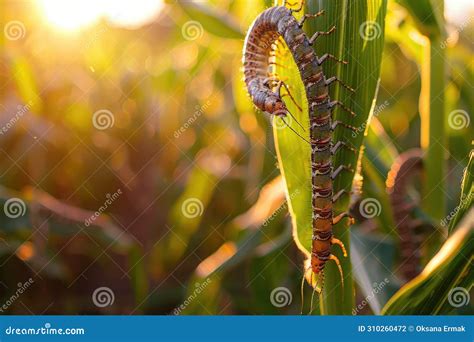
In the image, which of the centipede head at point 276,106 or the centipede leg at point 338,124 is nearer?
the centipede leg at point 338,124

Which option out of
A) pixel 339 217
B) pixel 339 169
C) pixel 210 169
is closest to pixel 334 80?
pixel 339 169

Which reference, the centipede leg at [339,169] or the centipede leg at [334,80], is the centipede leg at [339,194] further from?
the centipede leg at [334,80]

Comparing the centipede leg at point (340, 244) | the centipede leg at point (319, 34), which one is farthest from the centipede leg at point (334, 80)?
the centipede leg at point (340, 244)

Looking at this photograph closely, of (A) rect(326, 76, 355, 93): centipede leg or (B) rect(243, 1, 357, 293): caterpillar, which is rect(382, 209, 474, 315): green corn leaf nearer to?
(B) rect(243, 1, 357, 293): caterpillar

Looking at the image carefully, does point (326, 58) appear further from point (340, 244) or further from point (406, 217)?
point (406, 217)
